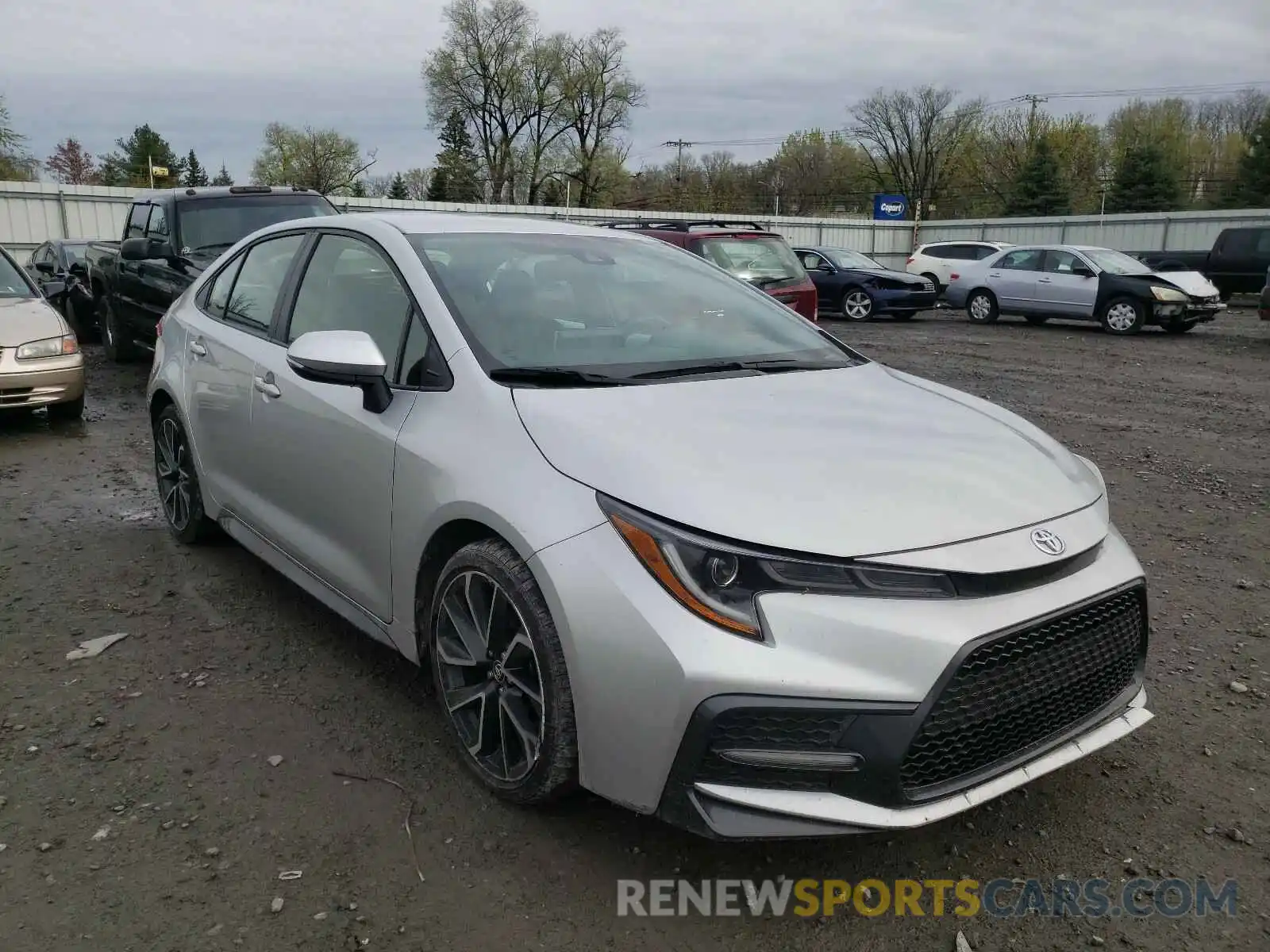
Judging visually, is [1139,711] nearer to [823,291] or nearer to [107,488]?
[107,488]

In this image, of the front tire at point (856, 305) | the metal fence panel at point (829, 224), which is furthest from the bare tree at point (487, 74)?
the front tire at point (856, 305)

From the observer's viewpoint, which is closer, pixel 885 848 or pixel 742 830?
pixel 742 830

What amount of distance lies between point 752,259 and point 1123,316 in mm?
8545

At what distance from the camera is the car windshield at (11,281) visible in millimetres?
8648

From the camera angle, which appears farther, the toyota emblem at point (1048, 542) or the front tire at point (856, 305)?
the front tire at point (856, 305)

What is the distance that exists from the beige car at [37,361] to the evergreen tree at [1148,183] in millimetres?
47624

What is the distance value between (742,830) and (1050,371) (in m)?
11.4

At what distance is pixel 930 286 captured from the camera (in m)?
20.0

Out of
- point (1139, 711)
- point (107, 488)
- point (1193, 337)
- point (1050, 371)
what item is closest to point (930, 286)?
point (1193, 337)

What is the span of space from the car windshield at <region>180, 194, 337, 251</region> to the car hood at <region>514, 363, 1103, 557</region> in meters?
7.30

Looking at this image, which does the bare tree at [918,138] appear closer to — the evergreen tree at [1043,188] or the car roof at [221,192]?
the evergreen tree at [1043,188]

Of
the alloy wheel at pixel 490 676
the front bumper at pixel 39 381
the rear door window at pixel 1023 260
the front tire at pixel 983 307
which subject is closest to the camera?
the alloy wheel at pixel 490 676

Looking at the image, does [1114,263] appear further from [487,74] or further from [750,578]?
[487,74]

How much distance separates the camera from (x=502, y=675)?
2715 mm
